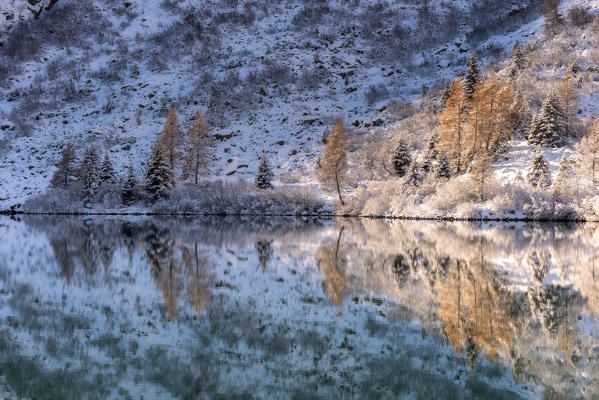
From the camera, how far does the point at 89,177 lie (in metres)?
53.8

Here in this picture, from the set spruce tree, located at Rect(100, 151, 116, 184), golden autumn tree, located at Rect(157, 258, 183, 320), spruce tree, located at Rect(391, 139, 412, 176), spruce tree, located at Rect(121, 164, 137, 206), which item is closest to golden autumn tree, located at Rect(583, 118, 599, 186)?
spruce tree, located at Rect(391, 139, 412, 176)

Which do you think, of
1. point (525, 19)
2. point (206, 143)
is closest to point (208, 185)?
point (206, 143)

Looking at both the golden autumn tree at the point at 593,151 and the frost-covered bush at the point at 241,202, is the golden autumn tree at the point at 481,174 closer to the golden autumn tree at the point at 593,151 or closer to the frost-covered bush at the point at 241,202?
the golden autumn tree at the point at 593,151

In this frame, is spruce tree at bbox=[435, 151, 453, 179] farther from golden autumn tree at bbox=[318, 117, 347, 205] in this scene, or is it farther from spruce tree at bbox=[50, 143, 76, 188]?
spruce tree at bbox=[50, 143, 76, 188]

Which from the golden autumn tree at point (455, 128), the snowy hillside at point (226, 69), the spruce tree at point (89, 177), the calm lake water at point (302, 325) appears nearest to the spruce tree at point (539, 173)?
the golden autumn tree at point (455, 128)

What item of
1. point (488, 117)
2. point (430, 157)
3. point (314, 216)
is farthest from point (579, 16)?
point (314, 216)

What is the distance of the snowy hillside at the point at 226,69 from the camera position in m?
66.2

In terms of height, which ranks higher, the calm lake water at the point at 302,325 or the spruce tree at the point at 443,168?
the spruce tree at the point at 443,168

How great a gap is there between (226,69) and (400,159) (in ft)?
131

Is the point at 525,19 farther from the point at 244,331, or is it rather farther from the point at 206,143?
the point at 244,331

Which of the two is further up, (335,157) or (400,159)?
(400,159)

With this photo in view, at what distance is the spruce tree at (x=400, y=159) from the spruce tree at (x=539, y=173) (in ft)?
45.6

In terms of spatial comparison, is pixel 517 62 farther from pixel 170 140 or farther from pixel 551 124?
pixel 170 140

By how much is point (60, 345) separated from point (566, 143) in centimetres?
4722
